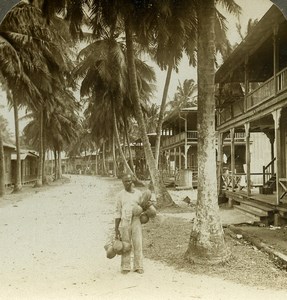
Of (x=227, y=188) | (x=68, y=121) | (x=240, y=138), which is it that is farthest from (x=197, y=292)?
(x=68, y=121)

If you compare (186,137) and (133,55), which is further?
(186,137)

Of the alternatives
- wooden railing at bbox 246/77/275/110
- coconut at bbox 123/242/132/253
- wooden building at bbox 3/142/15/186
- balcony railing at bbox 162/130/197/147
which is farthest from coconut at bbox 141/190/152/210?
wooden building at bbox 3/142/15/186

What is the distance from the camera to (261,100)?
45.2ft

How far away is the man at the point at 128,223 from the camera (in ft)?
22.1

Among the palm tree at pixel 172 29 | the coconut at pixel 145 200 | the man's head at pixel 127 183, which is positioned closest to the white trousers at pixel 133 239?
the coconut at pixel 145 200

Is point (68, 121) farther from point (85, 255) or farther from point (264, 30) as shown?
point (85, 255)

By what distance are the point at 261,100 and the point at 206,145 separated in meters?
6.72

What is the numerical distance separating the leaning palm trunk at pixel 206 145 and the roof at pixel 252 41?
106 inches

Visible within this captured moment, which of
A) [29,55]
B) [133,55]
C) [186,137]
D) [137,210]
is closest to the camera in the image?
[137,210]

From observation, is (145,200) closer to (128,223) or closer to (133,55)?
(128,223)

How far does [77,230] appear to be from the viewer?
11359mm

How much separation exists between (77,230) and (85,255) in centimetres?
348

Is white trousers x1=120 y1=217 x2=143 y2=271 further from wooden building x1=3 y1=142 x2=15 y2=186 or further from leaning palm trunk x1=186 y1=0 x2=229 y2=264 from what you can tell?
wooden building x1=3 y1=142 x2=15 y2=186

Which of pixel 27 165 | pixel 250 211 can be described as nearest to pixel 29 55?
pixel 250 211
